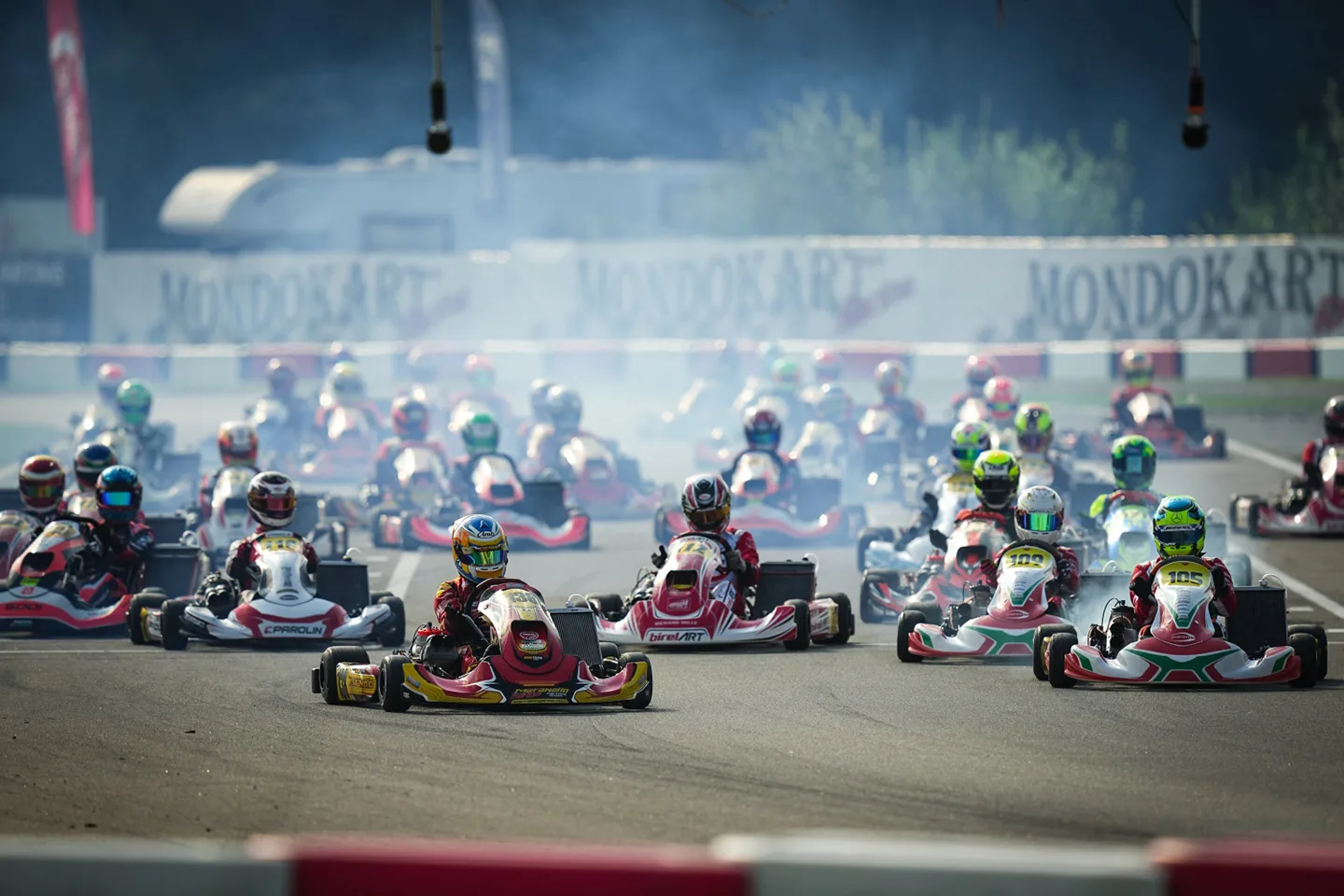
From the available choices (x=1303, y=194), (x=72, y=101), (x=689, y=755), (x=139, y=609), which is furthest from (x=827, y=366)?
(x=1303, y=194)

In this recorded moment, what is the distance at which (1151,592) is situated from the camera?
37.2ft

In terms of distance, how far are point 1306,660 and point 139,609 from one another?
20.8ft

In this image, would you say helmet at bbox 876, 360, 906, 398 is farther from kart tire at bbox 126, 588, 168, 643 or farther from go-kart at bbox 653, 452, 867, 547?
kart tire at bbox 126, 588, 168, 643

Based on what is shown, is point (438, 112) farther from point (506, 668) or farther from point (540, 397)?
point (540, 397)

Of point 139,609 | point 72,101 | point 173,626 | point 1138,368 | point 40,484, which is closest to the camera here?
point 173,626

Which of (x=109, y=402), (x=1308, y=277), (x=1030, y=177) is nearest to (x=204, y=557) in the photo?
(x=109, y=402)

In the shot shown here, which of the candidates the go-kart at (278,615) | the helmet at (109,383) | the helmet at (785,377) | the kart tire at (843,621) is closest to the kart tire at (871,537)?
the kart tire at (843,621)

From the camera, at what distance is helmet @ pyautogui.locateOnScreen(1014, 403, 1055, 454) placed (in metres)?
18.0

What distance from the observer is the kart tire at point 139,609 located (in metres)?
13.4

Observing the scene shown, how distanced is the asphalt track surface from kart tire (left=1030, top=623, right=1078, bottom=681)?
0.07 meters

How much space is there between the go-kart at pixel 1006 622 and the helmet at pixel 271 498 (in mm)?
3516

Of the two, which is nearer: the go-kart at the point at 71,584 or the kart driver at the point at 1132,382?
the go-kart at the point at 71,584

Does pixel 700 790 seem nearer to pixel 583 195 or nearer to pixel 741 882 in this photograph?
pixel 741 882

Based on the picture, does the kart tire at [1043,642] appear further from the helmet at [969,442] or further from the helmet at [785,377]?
the helmet at [785,377]
